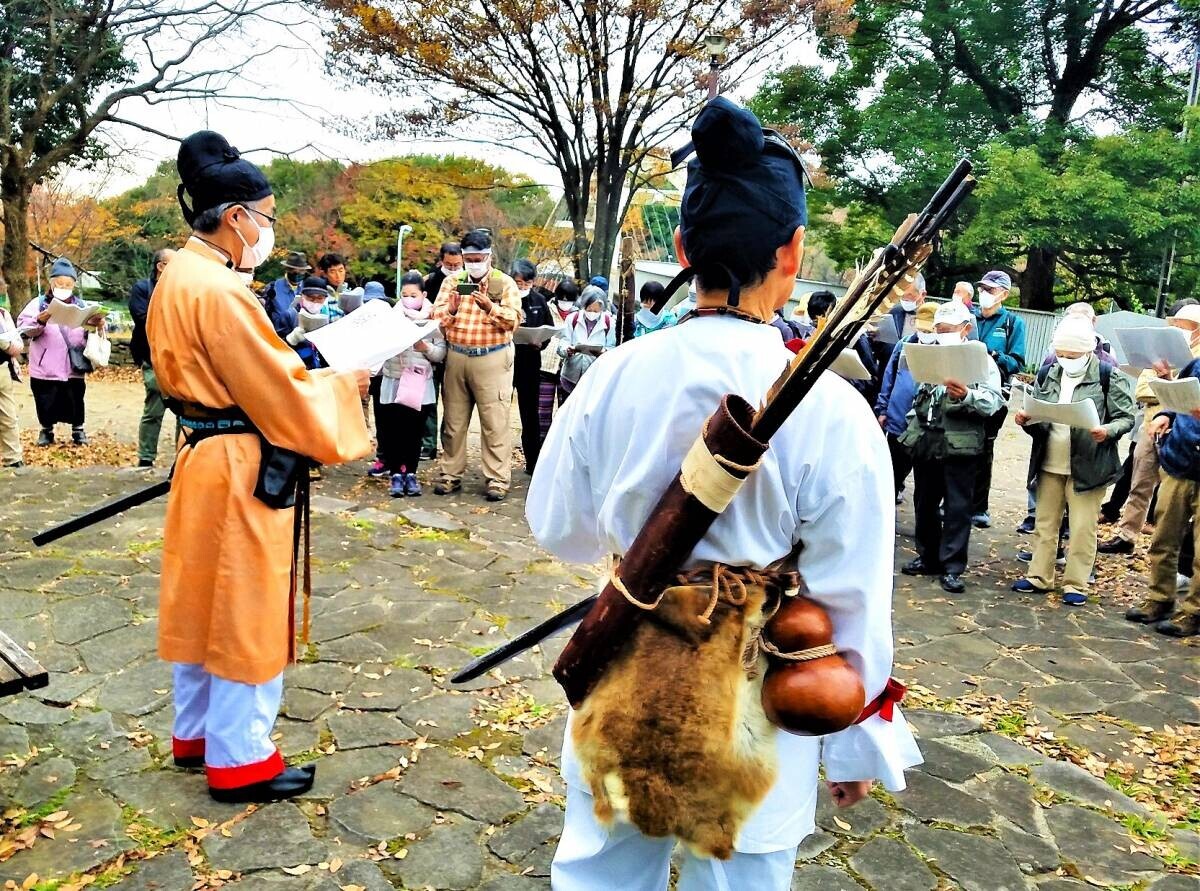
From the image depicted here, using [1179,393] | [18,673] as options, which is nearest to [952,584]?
A: [1179,393]

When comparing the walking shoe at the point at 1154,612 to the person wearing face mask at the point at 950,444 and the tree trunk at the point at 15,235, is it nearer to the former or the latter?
the person wearing face mask at the point at 950,444

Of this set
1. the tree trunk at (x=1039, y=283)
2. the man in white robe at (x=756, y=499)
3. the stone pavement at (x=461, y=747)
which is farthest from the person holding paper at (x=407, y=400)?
the tree trunk at (x=1039, y=283)

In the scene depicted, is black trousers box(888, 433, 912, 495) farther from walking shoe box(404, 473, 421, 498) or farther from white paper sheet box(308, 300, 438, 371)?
white paper sheet box(308, 300, 438, 371)

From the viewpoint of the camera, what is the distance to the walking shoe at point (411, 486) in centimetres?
862

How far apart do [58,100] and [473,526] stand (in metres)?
15.7

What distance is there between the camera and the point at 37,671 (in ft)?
10.1

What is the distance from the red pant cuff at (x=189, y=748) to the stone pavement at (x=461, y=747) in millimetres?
97

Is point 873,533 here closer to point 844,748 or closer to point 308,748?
point 844,748

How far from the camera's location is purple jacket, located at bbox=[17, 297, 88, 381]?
9.76 meters

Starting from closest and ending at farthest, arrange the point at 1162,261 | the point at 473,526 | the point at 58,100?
the point at 473,526 < the point at 58,100 < the point at 1162,261

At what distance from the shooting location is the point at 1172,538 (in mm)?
6160

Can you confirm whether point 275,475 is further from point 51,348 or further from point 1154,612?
point 51,348

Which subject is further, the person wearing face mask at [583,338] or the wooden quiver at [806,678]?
the person wearing face mask at [583,338]

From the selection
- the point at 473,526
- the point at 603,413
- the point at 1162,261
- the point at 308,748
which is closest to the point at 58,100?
the point at 473,526
